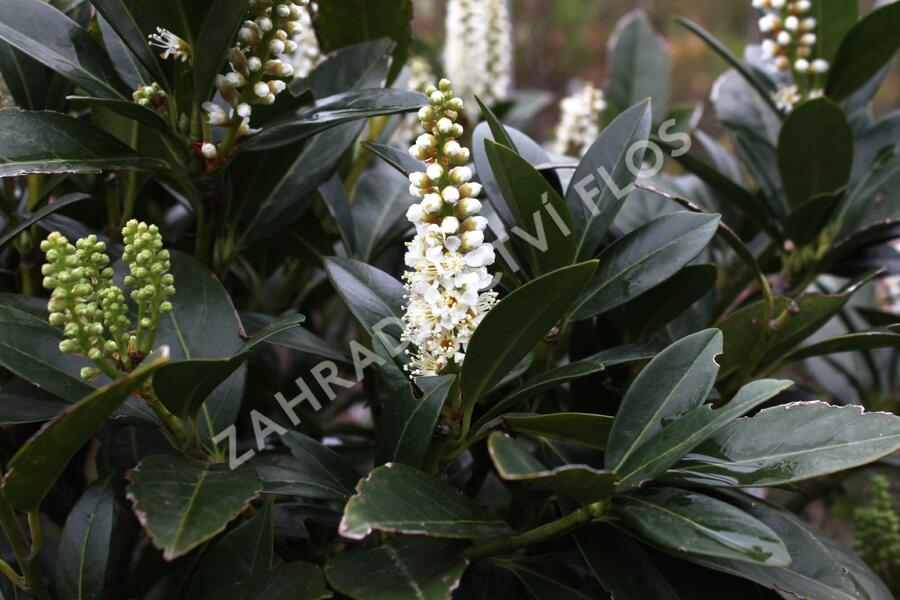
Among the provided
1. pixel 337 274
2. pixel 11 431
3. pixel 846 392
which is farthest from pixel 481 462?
pixel 846 392

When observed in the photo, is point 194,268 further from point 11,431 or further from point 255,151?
point 11,431

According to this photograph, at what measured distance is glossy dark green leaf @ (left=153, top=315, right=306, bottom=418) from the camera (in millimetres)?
674

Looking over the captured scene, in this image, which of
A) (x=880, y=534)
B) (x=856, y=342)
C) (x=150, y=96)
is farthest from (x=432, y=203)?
(x=880, y=534)

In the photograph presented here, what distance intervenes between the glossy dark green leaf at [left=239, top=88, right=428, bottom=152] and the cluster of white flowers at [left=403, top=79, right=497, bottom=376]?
9 cm

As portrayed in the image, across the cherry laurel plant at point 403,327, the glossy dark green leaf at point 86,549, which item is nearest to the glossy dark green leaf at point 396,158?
the cherry laurel plant at point 403,327

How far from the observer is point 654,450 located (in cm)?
67

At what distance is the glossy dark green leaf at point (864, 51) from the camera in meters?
1.08

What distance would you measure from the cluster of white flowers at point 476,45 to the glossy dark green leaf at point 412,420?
4.08ft

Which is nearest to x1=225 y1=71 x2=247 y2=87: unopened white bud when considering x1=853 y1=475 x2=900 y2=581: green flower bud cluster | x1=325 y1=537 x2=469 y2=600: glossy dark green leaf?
x1=325 y1=537 x2=469 y2=600: glossy dark green leaf

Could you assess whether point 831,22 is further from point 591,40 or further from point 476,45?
point 591,40

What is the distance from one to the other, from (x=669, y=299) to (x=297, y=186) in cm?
45

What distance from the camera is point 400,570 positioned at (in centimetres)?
69

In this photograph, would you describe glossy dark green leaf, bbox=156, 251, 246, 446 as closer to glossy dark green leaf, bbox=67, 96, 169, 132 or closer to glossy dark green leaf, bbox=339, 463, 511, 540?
glossy dark green leaf, bbox=67, 96, 169, 132

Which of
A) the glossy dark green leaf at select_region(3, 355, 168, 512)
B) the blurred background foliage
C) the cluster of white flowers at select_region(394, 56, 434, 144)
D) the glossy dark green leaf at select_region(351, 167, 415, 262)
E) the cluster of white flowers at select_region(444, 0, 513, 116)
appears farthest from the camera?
the blurred background foliage
